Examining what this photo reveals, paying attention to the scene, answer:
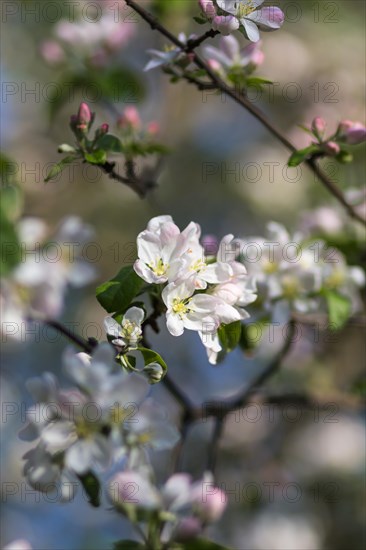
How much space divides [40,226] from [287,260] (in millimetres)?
572

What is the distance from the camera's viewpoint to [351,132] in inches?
61.1

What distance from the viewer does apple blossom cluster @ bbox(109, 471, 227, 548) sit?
1.22 meters

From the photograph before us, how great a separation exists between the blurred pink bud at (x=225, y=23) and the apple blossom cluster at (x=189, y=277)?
13.6 inches

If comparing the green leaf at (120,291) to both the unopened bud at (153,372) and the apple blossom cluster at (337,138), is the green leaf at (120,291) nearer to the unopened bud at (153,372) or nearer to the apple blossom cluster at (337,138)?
the unopened bud at (153,372)

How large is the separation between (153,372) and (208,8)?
64cm

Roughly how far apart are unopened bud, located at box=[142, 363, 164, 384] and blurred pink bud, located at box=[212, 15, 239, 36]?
1.93 feet

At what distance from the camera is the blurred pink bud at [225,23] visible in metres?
1.32

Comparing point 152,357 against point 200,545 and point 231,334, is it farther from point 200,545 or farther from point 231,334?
point 200,545

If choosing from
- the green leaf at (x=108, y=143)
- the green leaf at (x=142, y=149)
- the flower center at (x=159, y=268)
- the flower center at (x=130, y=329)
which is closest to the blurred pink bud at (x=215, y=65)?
the green leaf at (x=142, y=149)

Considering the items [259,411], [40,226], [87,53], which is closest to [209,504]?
[40,226]

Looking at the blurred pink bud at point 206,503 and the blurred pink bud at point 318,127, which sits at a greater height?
the blurred pink bud at point 318,127

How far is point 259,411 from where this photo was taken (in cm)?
336

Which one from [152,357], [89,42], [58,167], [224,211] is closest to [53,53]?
[89,42]

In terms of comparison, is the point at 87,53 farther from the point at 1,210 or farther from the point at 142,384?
the point at 142,384
